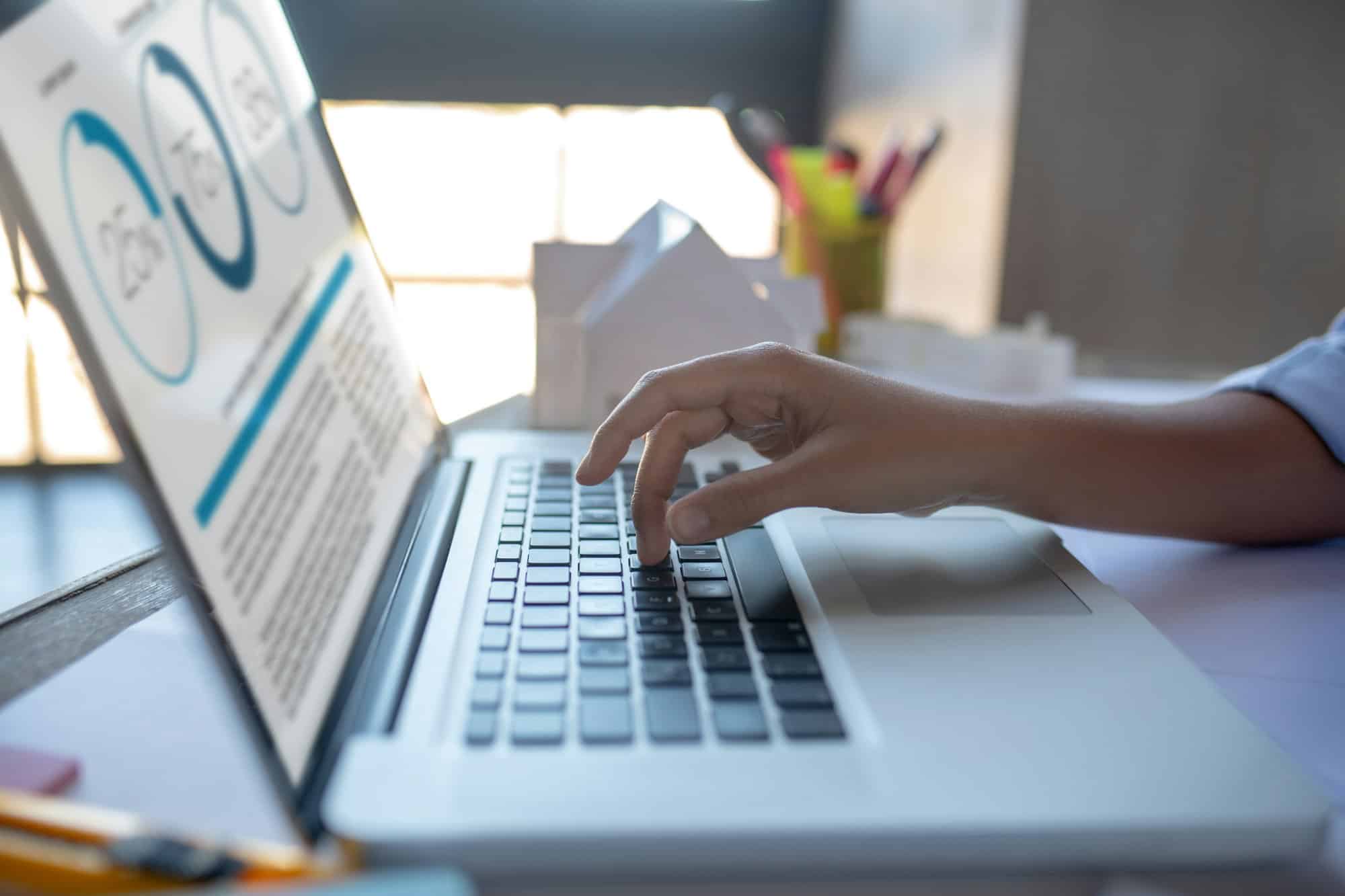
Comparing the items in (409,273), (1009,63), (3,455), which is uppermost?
(1009,63)

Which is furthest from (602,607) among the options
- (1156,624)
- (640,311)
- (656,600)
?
(640,311)

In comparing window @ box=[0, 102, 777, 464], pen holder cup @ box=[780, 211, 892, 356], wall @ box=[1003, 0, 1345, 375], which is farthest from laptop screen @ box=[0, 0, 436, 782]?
window @ box=[0, 102, 777, 464]

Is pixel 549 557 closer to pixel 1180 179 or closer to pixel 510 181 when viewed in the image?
pixel 1180 179

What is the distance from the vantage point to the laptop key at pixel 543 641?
34 centimetres

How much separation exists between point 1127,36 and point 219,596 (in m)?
1.34

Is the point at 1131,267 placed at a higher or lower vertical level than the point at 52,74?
lower

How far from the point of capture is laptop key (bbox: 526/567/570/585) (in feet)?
1.36

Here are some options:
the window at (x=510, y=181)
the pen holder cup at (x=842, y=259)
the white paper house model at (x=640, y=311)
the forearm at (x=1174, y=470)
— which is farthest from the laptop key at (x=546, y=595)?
the window at (x=510, y=181)

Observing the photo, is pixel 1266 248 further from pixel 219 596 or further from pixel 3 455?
pixel 3 455

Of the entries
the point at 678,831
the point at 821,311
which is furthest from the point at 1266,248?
the point at 678,831

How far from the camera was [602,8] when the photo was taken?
7.14 ft

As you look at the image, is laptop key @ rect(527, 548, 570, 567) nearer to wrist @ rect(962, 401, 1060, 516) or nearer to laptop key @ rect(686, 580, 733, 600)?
laptop key @ rect(686, 580, 733, 600)

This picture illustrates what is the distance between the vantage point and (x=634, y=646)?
35cm

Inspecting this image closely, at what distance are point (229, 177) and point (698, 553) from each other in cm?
25
